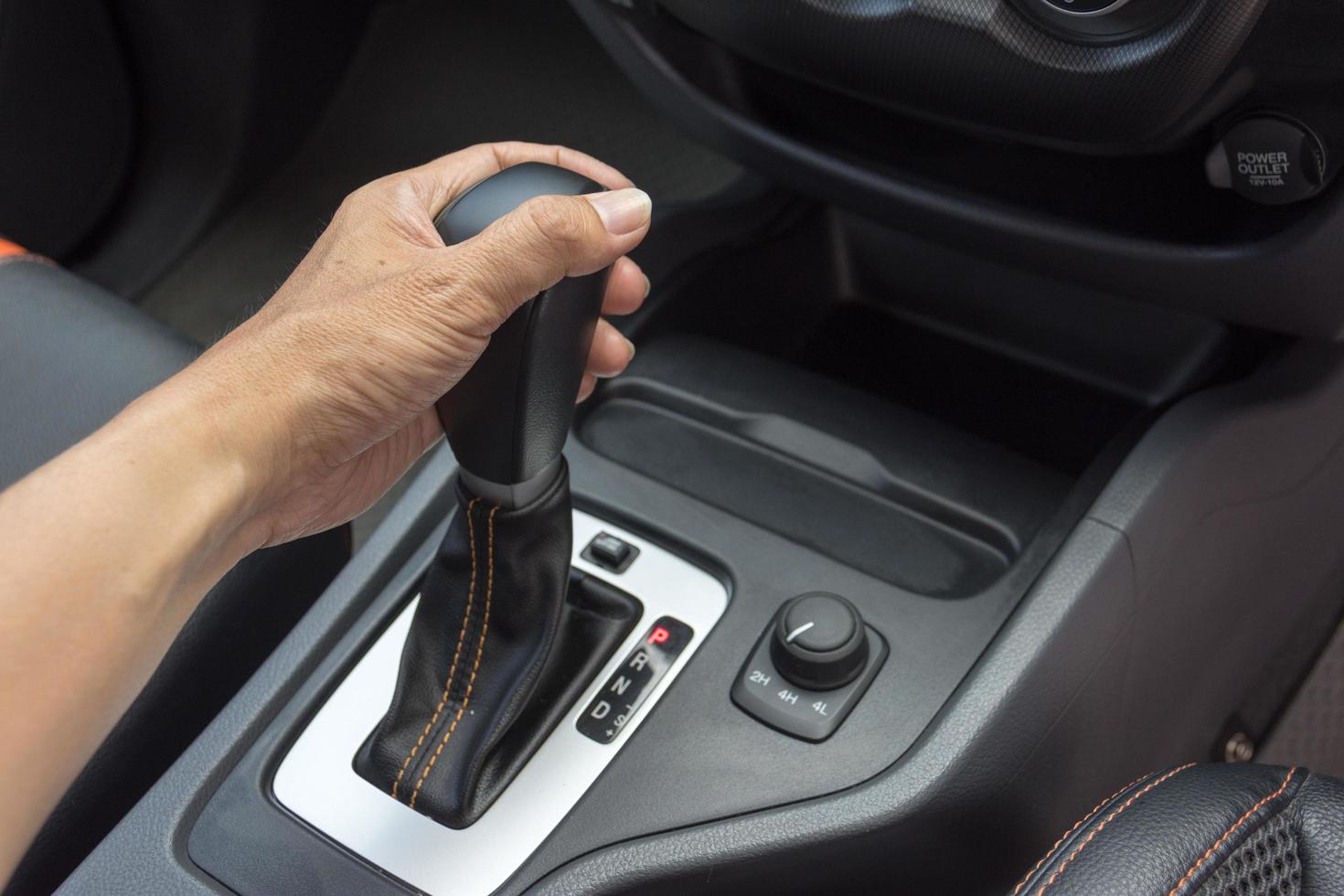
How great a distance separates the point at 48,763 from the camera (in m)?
0.52

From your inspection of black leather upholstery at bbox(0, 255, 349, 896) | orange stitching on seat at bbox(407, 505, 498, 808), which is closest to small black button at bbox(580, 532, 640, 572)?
orange stitching on seat at bbox(407, 505, 498, 808)

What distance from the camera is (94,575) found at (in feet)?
1.77

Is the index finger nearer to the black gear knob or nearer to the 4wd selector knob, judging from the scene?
the black gear knob

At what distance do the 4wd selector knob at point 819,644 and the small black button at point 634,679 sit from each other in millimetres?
72

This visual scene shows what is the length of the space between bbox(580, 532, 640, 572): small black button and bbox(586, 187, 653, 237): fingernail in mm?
256

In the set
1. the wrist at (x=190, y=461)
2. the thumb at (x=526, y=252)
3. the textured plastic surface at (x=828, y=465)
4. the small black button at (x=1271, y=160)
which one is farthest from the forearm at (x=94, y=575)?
the small black button at (x=1271, y=160)

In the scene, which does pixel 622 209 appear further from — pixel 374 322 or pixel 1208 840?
pixel 1208 840

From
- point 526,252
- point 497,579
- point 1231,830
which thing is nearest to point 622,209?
point 526,252

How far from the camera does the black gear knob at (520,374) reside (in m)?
0.67

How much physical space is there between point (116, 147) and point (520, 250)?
1.33m

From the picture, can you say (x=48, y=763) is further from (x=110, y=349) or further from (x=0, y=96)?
(x=0, y=96)

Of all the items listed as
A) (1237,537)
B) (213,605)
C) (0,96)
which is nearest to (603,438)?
(213,605)

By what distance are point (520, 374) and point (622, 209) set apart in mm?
106

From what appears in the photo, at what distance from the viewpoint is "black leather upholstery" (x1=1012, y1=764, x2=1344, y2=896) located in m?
0.59
